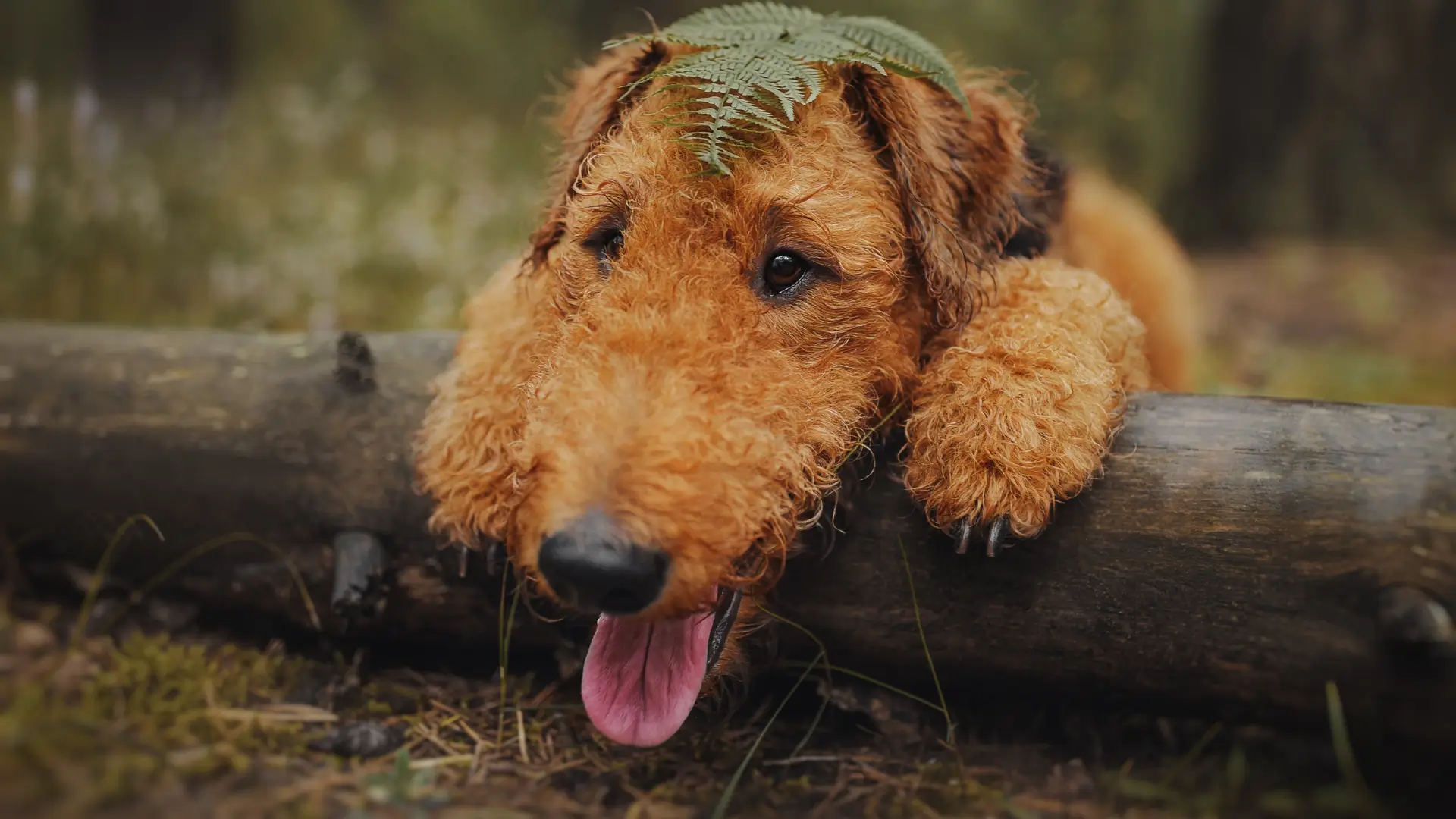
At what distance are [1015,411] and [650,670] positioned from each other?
1034mm

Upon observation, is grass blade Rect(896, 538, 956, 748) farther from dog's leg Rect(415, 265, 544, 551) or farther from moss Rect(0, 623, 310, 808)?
moss Rect(0, 623, 310, 808)

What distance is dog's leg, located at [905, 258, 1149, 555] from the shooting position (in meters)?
2.13

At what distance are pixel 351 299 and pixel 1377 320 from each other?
7254 millimetres

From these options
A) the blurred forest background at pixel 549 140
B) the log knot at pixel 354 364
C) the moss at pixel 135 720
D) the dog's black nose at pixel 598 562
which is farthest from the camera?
the blurred forest background at pixel 549 140

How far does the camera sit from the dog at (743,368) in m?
1.84

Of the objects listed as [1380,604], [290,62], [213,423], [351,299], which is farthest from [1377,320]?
[290,62]

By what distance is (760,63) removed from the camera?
2.24m

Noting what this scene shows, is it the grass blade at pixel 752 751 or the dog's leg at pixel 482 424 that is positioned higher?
the dog's leg at pixel 482 424

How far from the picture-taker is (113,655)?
2.71 meters

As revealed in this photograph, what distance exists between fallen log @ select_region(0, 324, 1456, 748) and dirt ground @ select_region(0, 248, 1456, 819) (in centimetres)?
13

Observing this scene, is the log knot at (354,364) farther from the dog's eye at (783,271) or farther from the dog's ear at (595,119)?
the dog's eye at (783,271)

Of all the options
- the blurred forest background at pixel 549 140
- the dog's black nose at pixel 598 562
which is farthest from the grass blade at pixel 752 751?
the blurred forest background at pixel 549 140

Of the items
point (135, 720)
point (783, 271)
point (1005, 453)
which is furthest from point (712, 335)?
point (135, 720)

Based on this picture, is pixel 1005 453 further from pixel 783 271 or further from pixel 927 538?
pixel 783 271
